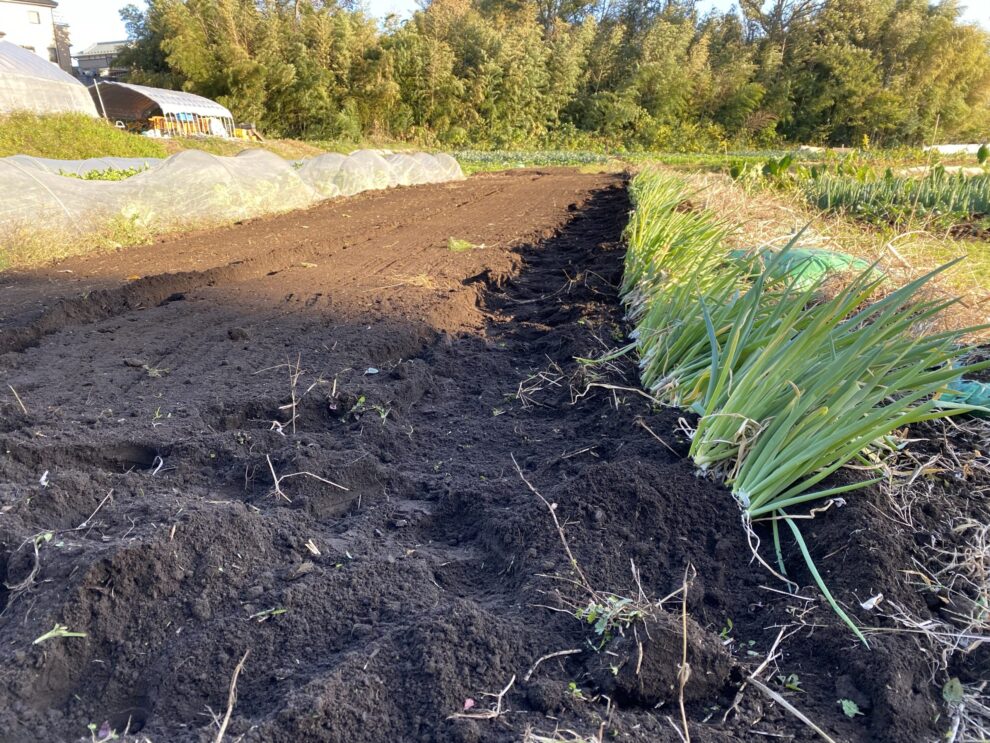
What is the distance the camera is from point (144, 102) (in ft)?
70.7

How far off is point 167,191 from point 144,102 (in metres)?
18.4

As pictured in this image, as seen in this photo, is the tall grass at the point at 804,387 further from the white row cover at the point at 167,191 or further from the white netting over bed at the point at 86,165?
the white netting over bed at the point at 86,165

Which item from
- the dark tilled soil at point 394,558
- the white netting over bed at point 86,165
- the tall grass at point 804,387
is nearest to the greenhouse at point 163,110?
the white netting over bed at point 86,165

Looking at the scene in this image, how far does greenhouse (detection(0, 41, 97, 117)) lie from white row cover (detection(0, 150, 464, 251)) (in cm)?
565

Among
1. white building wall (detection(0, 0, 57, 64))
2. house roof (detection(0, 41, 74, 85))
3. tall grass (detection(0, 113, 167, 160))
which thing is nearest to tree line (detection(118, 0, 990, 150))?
white building wall (detection(0, 0, 57, 64))

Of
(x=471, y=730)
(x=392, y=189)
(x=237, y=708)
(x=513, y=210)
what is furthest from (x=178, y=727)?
(x=392, y=189)

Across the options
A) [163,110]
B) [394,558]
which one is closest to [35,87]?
[163,110]

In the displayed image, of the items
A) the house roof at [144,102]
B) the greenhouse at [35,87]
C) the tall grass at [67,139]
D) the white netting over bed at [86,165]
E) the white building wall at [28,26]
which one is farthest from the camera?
the white building wall at [28,26]

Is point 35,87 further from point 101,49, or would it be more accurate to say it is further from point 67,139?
point 101,49

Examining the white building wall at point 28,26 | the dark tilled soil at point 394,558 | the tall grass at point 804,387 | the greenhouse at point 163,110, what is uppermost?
the white building wall at point 28,26

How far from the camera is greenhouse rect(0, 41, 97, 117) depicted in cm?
1388

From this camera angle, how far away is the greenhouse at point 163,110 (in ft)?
66.9

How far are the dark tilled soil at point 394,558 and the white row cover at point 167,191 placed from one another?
3334 mm

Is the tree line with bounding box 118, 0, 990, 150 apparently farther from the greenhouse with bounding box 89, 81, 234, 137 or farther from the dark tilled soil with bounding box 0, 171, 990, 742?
the dark tilled soil with bounding box 0, 171, 990, 742
